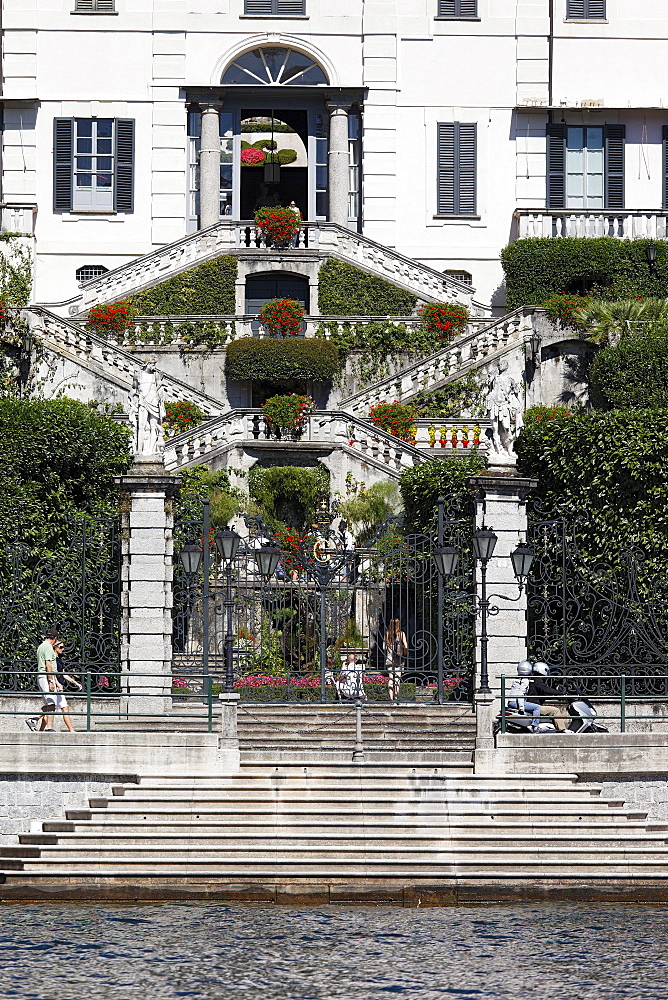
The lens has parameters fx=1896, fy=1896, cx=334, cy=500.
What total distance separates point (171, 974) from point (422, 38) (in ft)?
108

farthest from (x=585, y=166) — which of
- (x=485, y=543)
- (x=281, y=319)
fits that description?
(x=485, y=543)

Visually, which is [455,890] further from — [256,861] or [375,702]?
[375,702]

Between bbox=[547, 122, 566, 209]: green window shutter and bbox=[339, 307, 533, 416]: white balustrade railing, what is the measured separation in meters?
6.93

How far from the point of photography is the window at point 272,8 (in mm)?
46656

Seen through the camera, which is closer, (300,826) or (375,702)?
(300,826)

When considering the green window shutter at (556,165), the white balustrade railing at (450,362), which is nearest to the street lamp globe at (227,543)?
the white balustrade railing at (450,362)

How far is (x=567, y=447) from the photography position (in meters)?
29.1

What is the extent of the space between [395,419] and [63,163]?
13.5 meters

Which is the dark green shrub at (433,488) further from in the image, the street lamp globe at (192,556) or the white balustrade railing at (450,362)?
the white balustrade railing at (450,362)

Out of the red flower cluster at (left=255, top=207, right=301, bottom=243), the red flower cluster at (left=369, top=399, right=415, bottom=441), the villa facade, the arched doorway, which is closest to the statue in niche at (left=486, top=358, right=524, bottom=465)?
the red flower cluster at (left=369, top=399, right=415, bottom=441)

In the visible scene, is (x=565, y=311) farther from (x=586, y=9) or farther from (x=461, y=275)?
(x=586, y=9)

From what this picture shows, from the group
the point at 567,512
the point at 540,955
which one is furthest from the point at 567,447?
the point at 540,955

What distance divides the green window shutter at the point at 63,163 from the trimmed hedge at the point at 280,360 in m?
8.01

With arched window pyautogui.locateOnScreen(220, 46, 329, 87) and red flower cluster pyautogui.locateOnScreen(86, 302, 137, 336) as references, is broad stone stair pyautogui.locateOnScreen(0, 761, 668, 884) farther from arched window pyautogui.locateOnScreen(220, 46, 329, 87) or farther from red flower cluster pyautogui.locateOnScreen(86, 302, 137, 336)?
arched window pyautogui.locateOnScreen(220, 46, 329, 87)
